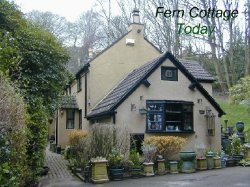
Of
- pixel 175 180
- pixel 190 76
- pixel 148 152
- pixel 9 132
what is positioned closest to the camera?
pixel 9 132

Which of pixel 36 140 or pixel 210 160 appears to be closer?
pixel 36 140

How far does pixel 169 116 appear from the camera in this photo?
17.4 metres

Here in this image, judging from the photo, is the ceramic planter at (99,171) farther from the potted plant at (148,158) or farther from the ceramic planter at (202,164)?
the ceramic planter at (202,164)

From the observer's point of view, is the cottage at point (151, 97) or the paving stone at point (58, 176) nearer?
the paving stone at point (58, 176)

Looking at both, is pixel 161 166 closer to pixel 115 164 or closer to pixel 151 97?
pixel 115 164

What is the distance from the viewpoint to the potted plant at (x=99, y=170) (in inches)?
Result: 498

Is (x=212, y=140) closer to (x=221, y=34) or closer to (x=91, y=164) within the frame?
(x=91, y=164)

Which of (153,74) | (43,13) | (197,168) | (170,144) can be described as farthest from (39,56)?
(43,13)

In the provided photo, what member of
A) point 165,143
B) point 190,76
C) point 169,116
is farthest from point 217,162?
point 190,76

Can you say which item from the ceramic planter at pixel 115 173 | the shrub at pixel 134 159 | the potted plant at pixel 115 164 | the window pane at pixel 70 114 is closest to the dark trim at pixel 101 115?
the shrub at pixel 134 159

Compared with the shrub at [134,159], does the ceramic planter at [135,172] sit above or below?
below

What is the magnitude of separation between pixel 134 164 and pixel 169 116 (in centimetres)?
398

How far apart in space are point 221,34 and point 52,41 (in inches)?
849

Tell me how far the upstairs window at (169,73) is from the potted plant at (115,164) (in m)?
5.80
